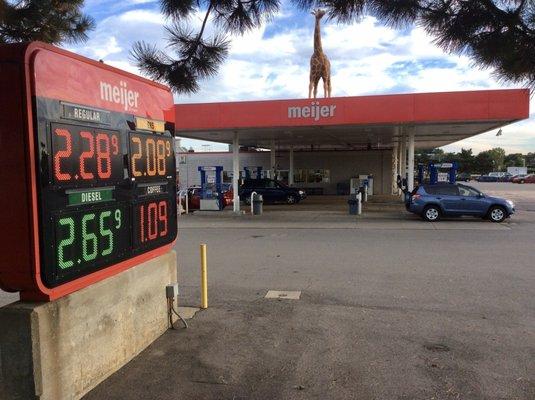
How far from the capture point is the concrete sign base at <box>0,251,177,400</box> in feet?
11.3

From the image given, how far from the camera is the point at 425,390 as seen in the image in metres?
4.15

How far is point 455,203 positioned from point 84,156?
55.4 feet

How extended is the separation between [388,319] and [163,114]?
11.7 ft

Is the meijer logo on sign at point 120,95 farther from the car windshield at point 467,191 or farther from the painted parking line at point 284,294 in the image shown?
the car windshield at point 467,191

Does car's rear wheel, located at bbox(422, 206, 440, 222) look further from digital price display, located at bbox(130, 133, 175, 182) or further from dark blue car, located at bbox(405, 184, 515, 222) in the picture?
digital price display, located at bbox(130, 133, 175, 182)

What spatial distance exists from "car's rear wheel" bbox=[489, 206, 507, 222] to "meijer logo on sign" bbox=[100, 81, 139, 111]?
16.5 m

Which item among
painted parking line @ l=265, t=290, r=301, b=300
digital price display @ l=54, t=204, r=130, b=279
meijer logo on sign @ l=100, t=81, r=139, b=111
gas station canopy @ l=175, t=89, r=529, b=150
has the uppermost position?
gas station canopy @ l=175, t=89, r=529, b=150

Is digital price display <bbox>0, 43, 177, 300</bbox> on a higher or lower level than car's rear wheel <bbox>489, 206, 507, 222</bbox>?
higher

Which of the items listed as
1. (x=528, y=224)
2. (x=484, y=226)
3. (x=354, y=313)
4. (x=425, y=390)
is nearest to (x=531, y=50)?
(x=425, y=390)

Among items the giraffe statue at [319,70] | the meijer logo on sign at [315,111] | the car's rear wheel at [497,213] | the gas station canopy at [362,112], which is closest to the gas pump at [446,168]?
the gas station canopy at [362,112]

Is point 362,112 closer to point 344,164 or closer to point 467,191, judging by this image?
point 467,191

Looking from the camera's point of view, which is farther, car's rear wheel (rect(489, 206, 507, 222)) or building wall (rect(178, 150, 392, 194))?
building wall (rect(178, 150, 392, 194))

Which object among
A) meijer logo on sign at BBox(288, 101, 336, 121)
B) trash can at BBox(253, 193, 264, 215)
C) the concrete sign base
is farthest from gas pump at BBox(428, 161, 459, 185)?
the concrete sign base

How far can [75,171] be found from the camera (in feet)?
12.6
